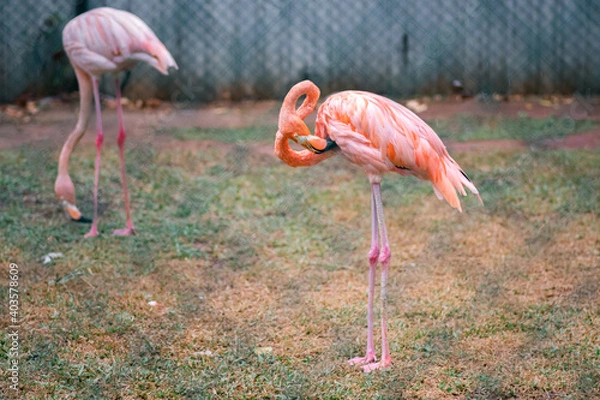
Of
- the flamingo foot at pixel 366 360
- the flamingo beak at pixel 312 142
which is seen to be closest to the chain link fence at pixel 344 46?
the flamingo beak at pixel 312 142

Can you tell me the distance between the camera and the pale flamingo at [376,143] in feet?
11.0

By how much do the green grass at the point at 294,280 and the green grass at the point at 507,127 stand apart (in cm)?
62

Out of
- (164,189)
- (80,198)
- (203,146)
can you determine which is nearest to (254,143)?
(203,146)

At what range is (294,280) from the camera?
446cm

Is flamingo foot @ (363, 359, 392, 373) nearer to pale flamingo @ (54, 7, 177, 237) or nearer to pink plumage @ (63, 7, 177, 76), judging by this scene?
pale flamingo @ (54, 7, 177, 237)

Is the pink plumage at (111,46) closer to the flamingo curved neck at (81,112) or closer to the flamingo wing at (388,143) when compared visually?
the flamingo curved neck at (81,112)

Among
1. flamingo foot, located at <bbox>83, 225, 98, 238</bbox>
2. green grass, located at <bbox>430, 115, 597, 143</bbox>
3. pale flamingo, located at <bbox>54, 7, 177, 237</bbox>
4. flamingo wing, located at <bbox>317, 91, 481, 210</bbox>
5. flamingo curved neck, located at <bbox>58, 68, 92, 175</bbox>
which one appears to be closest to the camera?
flamingo wing, located at <bbox>317, 91, 481, 210</bbox>

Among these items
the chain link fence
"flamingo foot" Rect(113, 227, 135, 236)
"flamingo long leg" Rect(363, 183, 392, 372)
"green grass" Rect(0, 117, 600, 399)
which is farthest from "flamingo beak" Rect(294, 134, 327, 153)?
the chain link fence

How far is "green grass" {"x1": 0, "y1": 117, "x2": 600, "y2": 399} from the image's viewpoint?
337 centimetres

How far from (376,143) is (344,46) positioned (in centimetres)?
529

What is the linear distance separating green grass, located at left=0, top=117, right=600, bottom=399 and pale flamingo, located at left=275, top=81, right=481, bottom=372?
42 cm

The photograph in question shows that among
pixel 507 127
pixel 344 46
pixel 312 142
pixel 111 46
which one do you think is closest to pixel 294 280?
pixel 312 142

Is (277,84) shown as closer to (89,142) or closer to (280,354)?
(89,142)

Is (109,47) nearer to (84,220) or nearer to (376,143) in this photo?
(84,220)
